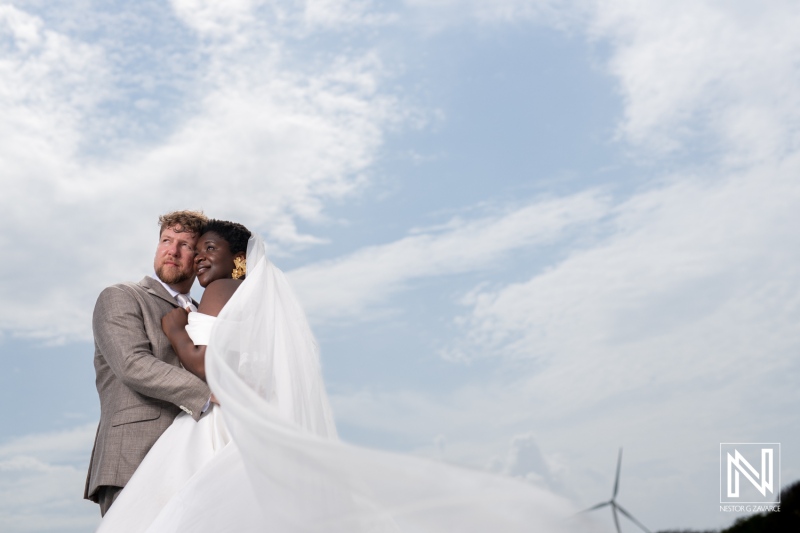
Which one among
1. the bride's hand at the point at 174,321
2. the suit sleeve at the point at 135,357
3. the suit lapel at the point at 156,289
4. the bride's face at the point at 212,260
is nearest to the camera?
the suit sleeve at the point at 135,357

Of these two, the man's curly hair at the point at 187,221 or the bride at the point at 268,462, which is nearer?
the bride at the point at 268,462

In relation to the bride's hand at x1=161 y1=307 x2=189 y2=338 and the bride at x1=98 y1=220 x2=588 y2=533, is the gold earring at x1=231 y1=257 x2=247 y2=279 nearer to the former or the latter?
the bride at x1=98 y1=220 x2=588 y2=533

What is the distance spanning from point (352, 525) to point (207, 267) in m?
2.64

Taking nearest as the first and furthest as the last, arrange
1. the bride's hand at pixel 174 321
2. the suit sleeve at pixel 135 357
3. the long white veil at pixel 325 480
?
the long white veil at pixel 325 480
the suit sleeve at pixel 135 357
the bride's hand at pixel 174 321

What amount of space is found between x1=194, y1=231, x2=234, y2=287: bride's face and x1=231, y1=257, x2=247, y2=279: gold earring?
2 centimetres

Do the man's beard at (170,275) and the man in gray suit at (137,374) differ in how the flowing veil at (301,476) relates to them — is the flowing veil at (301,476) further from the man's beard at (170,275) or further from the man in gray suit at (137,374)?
the man's beard at (170,275)

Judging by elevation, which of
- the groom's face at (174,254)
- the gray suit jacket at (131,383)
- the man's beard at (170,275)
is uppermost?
the groom's face at (174,254)

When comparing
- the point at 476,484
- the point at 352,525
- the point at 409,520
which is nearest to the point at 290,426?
the point at 352,525

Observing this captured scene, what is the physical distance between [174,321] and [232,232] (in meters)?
0.72

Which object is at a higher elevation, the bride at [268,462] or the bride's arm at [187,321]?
the bride's arm at [187,321]

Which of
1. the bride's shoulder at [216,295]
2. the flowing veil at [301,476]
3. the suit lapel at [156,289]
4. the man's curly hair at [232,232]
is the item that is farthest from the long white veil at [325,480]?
the suit lapel at [156,289]

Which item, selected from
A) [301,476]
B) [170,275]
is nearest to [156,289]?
[170,275]

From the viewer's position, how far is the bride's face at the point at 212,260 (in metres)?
5.46

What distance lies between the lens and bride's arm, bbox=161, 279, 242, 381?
5102mm
